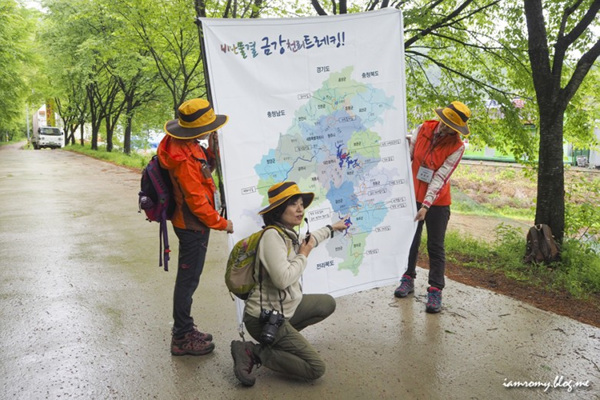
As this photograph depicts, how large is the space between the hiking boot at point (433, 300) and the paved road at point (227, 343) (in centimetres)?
10

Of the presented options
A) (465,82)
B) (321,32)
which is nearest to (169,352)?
(321,32)

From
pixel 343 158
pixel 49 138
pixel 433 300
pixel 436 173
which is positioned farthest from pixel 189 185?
pixel 49 138

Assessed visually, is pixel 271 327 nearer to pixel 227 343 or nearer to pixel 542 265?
pixel 227 343

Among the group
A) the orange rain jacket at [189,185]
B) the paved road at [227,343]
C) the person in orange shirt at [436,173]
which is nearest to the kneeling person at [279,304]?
the paved road at [227,343]

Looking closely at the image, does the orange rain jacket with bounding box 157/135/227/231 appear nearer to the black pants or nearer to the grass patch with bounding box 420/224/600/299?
the black pants

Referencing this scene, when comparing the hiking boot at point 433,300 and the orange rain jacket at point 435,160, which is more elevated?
the orange rain jacket at point 435,160

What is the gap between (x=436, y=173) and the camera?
4.13m

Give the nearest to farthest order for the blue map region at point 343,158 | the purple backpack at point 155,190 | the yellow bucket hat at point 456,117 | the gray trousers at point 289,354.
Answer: the gray trousers at point 289,354
the purple backpack at point 155,190
the blue map region at point 343,158
the yellow bucket hat at point 456,117

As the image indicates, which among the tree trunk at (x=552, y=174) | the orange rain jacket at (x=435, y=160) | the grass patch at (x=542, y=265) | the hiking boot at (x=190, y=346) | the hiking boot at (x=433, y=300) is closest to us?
the hiking boot at (x=190, y=346)

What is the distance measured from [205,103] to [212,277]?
2.64 m

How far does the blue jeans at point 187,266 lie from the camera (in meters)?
3.28

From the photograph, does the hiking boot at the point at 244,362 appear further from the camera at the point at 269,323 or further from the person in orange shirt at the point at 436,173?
the person in orange shirt at the point at 436,173

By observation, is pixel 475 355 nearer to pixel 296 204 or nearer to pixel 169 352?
pixel 296 204

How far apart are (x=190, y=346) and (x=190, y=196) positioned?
44.8 inches
